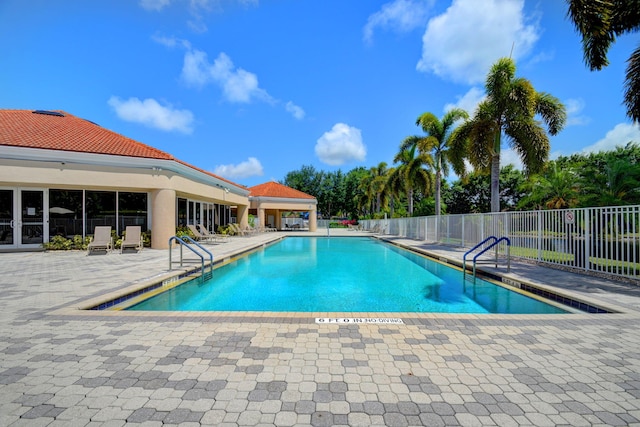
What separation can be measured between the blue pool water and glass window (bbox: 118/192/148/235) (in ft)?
23.5

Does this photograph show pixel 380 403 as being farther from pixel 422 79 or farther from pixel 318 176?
pixel 318 176

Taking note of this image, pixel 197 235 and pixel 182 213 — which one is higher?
pixel 182 213

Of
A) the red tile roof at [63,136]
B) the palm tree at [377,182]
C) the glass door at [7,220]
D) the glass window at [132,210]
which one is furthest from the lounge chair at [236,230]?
the palm tree at [377,182]

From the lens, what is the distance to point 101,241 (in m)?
12.7

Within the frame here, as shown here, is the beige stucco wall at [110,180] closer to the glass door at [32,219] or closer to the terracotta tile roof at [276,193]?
the glass door at [32,219]

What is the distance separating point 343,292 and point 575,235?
648 cm

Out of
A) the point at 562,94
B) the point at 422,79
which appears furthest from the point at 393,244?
the point at 562,94

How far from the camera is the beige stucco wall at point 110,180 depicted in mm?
12312

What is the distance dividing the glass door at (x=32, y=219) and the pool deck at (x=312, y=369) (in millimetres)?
11022

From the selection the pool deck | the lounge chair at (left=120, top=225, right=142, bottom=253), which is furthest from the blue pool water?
the lounge chair at (left=120, top=225, right=142, bottom=253)

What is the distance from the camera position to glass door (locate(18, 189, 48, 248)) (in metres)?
13.2

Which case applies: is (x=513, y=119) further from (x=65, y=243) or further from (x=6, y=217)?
(x=6, y=217)

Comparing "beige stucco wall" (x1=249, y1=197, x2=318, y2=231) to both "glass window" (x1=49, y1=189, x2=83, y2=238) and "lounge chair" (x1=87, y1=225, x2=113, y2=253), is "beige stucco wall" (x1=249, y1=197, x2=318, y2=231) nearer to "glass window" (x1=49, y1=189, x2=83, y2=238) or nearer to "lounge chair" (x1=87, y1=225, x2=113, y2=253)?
"glass window" (x1=49, y1=189, x2=83, y2=238)

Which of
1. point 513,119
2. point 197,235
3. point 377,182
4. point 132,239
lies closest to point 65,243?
point 132,239
